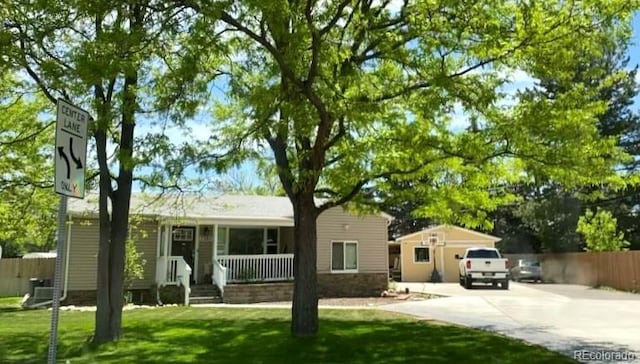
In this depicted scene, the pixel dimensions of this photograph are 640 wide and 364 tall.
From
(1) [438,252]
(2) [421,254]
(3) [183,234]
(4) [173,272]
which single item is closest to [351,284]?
(3) [183,234]

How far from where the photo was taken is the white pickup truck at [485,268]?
28.1 meters

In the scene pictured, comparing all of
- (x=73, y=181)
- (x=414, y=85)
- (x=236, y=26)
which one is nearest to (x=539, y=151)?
(x=414, y=85)

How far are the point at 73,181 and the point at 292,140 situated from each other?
22.2 ft

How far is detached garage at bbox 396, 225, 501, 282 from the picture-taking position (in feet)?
132

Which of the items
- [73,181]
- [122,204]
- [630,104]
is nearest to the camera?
[73,181]

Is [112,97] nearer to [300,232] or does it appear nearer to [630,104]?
[300,232]

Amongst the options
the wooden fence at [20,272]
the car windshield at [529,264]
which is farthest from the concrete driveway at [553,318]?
the wooden fence at [20,272]

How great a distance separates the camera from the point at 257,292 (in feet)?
73.1

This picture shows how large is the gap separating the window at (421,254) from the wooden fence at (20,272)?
23484 millimetres

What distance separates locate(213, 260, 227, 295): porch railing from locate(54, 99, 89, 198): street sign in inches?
668

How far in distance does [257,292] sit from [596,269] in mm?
19458

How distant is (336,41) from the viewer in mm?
9891

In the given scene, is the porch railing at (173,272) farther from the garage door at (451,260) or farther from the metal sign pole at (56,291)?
the garage door at (451,260)

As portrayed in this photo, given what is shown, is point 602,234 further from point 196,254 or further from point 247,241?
point 196,254
